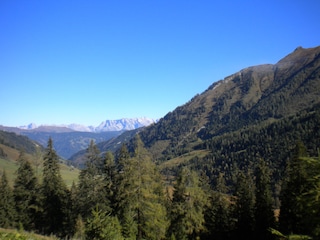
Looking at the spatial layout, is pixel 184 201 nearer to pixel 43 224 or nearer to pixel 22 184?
pixel 43 224

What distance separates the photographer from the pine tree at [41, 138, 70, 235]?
4594 centimetres

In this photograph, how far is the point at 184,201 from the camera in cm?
4178

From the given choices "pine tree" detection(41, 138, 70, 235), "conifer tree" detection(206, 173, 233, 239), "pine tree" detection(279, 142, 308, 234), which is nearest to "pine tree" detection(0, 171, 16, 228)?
"pine tree" detection(41, 138, 70, 235)

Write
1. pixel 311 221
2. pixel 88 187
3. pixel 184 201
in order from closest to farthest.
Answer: pixel 311 221, pixel 88 187, pixel 184 201

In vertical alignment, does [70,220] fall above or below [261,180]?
below

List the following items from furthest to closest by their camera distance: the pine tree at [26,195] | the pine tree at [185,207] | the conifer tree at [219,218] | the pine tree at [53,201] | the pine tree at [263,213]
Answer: the pine tree at [26,195] < the conifer tree at [219,218] < the pine tree at [53,201] < the pine tree at [185,207] < the pine tree at [263,213]

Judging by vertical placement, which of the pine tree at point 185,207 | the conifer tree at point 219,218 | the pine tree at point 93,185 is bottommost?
the conifer tree at point 219,218

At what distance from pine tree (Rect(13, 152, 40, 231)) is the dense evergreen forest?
160mm

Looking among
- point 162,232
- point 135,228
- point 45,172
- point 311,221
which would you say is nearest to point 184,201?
point 162,232

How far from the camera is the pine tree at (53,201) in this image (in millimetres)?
45938

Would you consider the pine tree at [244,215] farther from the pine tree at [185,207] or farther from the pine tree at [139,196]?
the pine tree at [139,196]

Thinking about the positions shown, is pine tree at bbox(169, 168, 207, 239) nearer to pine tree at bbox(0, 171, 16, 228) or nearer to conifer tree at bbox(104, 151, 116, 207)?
conifer tree at bbox(104, 151, 116, 207)

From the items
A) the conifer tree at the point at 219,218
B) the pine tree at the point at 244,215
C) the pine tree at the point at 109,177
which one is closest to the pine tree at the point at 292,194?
the pine tree at the point at 244,215

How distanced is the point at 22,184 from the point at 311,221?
160 ft
